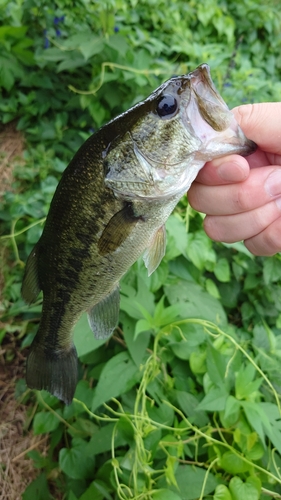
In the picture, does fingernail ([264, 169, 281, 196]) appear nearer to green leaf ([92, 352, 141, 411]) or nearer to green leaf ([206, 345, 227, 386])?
green leaf ([206, 345, 227, 386])

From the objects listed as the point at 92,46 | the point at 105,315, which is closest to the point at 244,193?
the point at 105,315

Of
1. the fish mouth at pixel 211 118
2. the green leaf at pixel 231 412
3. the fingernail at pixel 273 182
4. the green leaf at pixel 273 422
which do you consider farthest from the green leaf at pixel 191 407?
the fish mouth at pixel 211 118

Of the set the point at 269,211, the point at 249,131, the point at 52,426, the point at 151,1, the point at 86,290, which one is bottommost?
the point at 52,426

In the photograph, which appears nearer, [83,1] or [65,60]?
[65,60]

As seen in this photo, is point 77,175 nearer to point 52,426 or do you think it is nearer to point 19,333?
point 52,426

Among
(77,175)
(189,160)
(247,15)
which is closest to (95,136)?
(77,175)

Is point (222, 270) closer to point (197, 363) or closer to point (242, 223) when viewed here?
point (197, 363)
